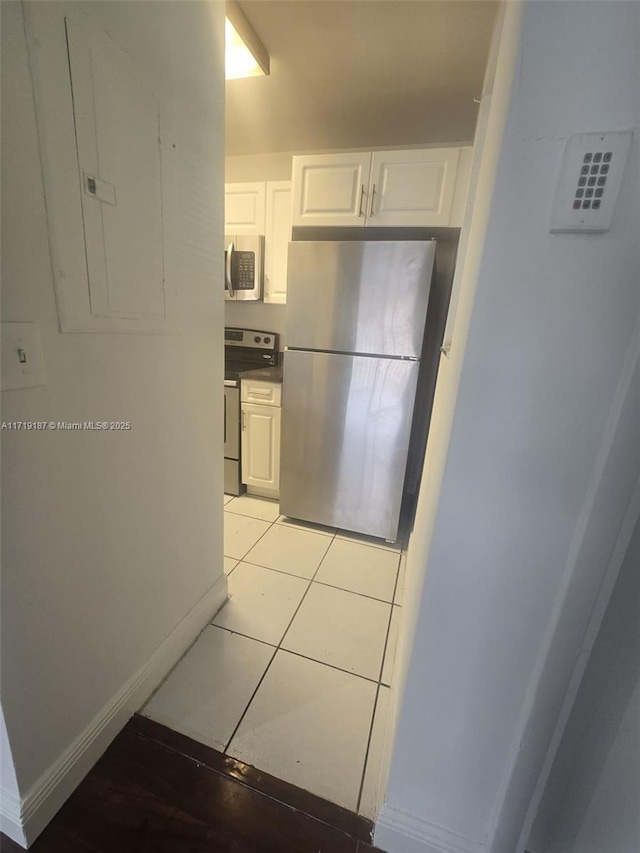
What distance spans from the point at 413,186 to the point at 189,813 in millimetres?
2663

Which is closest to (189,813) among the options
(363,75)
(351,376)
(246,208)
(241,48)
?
(351,376)

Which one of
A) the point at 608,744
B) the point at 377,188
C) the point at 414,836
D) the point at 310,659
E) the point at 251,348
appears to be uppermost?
the point at 377,188

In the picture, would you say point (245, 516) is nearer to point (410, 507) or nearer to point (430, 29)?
point (410, 507)

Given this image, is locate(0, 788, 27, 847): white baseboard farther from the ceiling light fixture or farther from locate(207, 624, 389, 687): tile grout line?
the ceiling light fixture

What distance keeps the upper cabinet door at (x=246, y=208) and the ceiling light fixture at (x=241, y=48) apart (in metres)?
0.70

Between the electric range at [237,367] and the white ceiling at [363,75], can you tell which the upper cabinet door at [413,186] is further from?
the electric range at [237,367]

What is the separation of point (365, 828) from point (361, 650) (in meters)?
0.55

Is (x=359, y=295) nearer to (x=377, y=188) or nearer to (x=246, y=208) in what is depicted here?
(x=377, y=188)

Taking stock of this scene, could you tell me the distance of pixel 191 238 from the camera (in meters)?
1.15

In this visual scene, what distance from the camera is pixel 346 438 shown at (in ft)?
6.89

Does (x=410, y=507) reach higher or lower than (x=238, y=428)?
lower

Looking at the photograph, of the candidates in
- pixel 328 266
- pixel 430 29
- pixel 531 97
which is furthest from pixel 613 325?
pixel 430 29

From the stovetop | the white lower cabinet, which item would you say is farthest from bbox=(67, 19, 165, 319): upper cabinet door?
the stovetop

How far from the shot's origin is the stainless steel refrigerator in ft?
5.99
